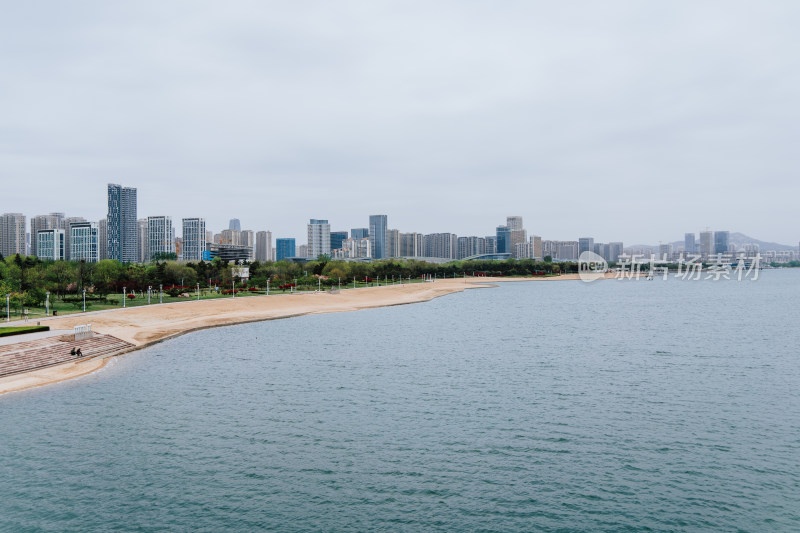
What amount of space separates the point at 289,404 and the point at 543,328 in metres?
37.1

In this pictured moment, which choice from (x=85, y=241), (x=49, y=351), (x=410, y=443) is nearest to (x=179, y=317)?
(x=49, y=351)

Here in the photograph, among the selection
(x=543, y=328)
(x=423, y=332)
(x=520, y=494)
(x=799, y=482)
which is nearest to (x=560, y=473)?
(x=520, y=494)

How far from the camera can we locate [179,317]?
59.8m

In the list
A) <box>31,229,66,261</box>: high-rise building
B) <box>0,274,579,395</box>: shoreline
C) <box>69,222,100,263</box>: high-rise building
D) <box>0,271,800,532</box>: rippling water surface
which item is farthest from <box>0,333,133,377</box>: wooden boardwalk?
<box>31,229,66,261</box>: high-rise building

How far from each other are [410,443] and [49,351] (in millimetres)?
28883

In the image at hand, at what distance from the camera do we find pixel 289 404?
2644 cm

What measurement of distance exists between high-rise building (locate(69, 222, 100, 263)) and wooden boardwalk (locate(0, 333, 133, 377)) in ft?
477

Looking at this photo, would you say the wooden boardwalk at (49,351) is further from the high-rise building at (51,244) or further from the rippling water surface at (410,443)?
the high-rise building at (51,244)

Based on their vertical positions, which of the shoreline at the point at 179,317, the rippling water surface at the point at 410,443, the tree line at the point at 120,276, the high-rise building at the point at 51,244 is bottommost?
the rippling water surface at the point at 410,443

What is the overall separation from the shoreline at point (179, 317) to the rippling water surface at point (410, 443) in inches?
92.7

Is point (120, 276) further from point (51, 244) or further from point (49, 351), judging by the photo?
point (51, 244)

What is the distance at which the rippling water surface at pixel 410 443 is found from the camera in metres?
15.6

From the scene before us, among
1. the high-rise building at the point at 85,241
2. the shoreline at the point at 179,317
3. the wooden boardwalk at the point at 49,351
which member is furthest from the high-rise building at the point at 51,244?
the wooden boardwalk at the point at 49,351

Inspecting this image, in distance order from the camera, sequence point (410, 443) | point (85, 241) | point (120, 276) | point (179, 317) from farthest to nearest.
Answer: point (85, 241) < point (120, 276) < point (179, 317) < point (410, 443)
